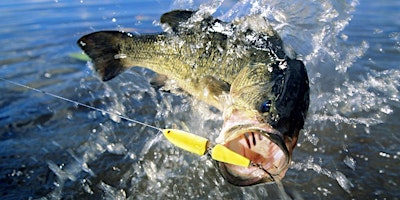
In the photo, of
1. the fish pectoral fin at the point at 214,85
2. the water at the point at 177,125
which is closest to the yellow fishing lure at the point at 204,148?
the water at the point at 177,125

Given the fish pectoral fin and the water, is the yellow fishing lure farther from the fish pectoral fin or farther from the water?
the fish pectoral fin

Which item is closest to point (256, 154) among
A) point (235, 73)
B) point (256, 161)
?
point (256, 161)

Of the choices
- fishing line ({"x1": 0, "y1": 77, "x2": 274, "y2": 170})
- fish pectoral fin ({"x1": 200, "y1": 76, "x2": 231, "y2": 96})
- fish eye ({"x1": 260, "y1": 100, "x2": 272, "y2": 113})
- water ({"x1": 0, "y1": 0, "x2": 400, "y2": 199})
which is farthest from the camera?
fish pectoral fin ({"x1": 200, "y1": 76, "x2": 231, "y2": 96})

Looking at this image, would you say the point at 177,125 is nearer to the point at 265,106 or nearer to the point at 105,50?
the point at 105,50


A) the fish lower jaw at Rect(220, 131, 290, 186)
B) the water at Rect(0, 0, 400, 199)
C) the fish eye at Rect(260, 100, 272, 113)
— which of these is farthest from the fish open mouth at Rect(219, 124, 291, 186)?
the water at Rect(0, 0, 400, 199)

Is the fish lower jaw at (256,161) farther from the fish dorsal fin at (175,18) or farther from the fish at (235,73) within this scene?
the fish dorsal fin at (175,18)

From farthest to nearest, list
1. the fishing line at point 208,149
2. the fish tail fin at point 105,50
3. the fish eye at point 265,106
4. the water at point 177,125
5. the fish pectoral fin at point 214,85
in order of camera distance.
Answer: the fish tail fin at point 105,50, the fish pectoral fin at point 214,85, the water at point 177,125, the fish eye at point 265,106, the fishing line at point 208,149

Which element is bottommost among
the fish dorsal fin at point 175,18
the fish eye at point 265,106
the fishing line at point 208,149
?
the fishing line at point 208,149

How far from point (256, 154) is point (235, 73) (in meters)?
0.95

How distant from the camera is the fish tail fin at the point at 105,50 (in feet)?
10.8

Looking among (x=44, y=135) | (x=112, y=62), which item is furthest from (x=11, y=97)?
(x=112, y=62)

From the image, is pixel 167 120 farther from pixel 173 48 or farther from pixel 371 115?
pixel 371 115

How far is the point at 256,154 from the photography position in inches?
79.1

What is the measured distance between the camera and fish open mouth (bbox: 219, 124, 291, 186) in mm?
1836
